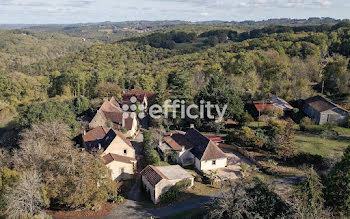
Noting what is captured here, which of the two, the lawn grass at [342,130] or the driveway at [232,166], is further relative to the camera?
the lawn grass at [342,130]

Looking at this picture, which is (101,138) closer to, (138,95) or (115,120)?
(115,120)

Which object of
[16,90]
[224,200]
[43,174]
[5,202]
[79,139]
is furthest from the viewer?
[16,90]

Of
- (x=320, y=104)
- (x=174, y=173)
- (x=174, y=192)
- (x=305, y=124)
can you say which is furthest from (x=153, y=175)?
(x=320, y=104)

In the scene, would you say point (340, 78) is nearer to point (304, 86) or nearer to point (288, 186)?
point (304, 86)

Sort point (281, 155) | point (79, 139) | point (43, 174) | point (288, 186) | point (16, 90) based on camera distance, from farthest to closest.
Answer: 1. point (16, 90)
2. point (79, 139)
3. point (281, 155)
4. point (288, 186)
5. point (43, 174)

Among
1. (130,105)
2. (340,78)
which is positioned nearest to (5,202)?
(130,105)

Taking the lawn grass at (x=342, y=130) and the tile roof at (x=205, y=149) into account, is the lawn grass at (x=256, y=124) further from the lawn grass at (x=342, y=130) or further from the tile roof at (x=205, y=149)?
the tile roof at (x=205, y=149)

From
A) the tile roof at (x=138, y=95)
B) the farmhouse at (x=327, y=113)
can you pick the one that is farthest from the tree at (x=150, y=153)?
the farmhouse at (x=327, y=113)
